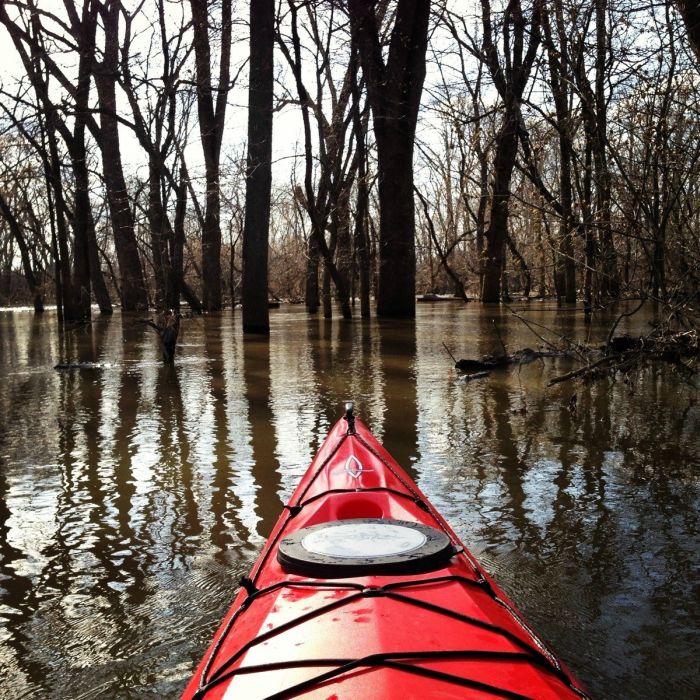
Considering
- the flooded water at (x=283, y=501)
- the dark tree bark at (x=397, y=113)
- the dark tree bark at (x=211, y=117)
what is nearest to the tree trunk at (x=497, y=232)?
the dark tree bark at (x=397, y=113)

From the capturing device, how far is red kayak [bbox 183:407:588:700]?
1.78m

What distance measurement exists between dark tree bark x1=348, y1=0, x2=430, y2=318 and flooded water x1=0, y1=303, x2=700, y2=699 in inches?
326

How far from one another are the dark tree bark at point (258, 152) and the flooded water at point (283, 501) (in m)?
5.27

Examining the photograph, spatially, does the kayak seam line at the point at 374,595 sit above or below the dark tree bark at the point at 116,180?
below

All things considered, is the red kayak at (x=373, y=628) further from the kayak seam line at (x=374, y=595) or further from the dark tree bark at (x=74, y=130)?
the dark tree bark at (x=74, y=130)

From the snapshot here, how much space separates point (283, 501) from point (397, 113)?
14.3 meters

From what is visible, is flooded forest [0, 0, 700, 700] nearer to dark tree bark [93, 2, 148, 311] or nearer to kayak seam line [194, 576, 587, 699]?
kayak seam line [194, 576, 587, 699]

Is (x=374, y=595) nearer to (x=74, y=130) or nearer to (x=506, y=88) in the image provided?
(x=506, y=88)

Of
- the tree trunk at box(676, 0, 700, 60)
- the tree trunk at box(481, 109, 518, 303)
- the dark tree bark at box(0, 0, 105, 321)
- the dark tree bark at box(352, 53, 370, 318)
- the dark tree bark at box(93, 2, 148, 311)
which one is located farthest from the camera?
the dark tree bark at box(93, 2, 148, 311)

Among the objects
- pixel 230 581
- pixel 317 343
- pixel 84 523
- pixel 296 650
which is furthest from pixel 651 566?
pixel 317 343

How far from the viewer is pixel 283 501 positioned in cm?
446

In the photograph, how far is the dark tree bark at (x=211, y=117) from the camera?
13.6 metres

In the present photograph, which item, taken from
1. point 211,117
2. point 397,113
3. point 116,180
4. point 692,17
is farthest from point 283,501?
point 116,180

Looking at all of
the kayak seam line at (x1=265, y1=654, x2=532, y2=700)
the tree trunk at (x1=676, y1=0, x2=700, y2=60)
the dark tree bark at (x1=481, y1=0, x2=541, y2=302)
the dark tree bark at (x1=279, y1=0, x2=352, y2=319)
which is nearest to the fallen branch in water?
the dark tree bark at (x1=481, y1=0, x2=541, y2=302)
